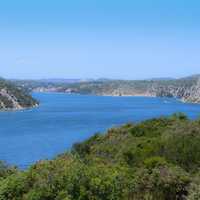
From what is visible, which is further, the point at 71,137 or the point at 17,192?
the point at 71,137

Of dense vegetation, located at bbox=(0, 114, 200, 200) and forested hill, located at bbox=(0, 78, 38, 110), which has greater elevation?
dense vegetation, located at bbox=(0, 114, 200, 200)

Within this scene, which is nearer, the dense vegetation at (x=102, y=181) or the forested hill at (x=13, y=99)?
the dense vegetation at (x=102, y=181)

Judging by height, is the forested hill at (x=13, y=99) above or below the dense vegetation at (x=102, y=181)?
below

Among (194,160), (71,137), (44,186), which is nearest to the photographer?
(44,186)

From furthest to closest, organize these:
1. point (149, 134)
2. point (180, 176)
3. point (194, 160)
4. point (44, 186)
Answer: point (149, 134) → point (194, 160) → point (180, 176) → point (44, 186)

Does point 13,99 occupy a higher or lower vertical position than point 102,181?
lower

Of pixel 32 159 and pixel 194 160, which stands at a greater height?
pixel 194 160

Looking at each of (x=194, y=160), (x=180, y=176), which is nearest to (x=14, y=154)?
(x=194, y=160)

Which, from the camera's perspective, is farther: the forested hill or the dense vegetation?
the forested hill

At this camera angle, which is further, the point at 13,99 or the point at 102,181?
the point at 13,99

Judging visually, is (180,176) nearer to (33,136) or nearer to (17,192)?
(17,192)
